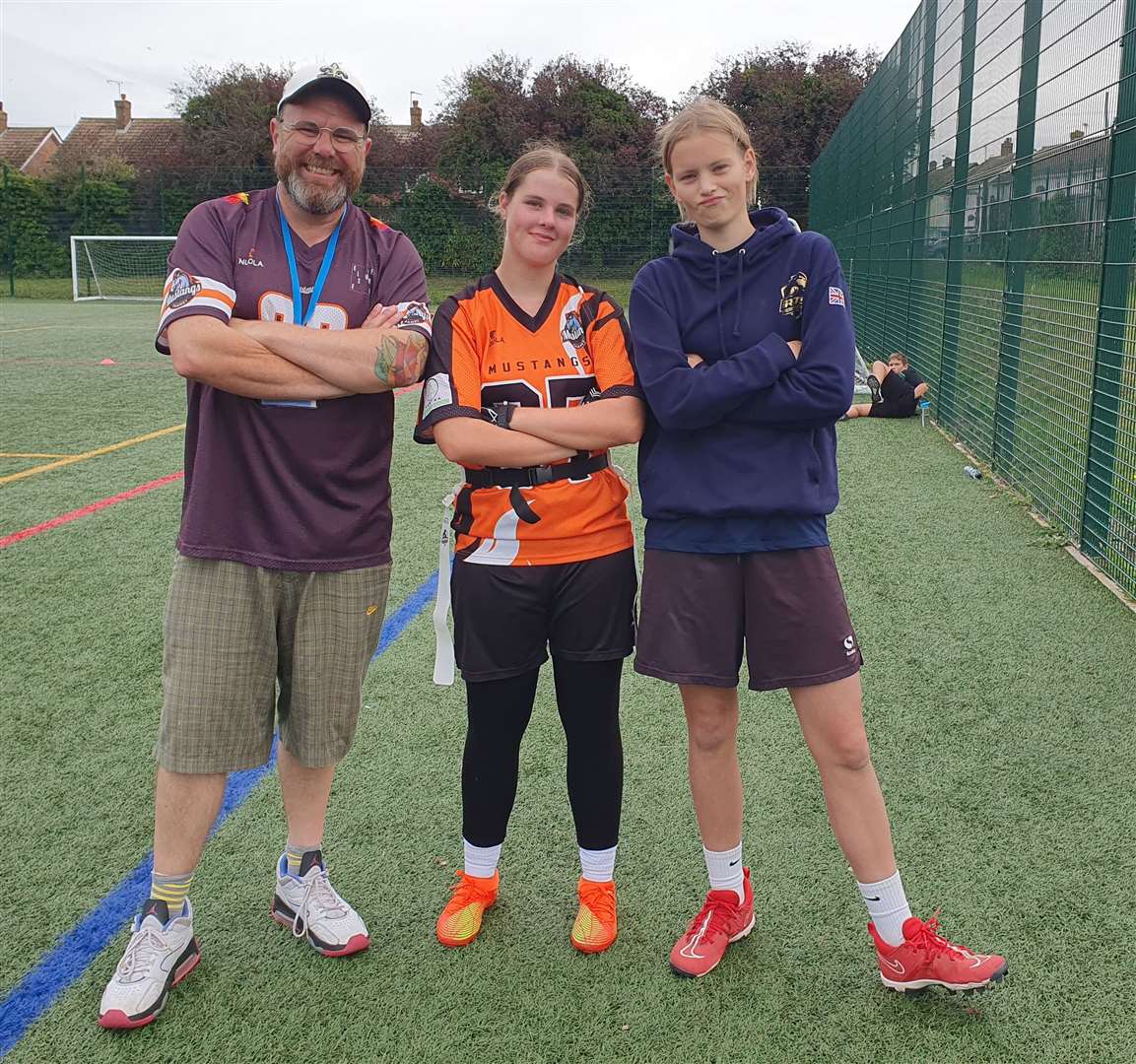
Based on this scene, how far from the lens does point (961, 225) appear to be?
26.5ft

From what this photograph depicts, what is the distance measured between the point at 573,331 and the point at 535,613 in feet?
1.92

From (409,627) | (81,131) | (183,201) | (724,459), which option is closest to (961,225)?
(409,627)

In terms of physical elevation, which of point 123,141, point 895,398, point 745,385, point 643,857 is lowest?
point 643,857

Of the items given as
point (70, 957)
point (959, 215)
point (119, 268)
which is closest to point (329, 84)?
point (70, 957)

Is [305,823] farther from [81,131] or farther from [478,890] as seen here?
[81,131]

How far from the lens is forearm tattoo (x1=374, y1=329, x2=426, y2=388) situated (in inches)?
86.4

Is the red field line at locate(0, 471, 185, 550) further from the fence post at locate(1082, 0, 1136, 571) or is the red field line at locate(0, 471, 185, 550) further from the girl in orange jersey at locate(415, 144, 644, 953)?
the fence post at locate(1082, 0, 1136, 571)

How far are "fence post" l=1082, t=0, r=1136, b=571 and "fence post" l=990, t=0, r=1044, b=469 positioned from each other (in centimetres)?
150

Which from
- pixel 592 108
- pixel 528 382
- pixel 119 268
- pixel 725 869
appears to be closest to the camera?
pixel 528 382

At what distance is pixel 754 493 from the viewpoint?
2129 millimetres

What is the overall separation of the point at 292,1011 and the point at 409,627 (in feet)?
7.53

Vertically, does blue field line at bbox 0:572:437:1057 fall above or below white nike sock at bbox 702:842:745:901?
below

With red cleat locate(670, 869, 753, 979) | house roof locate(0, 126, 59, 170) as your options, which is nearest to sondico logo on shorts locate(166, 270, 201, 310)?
red cleat locate(670, 869, 753, 979)

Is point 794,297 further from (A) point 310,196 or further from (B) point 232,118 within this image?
(B) point 232,118
